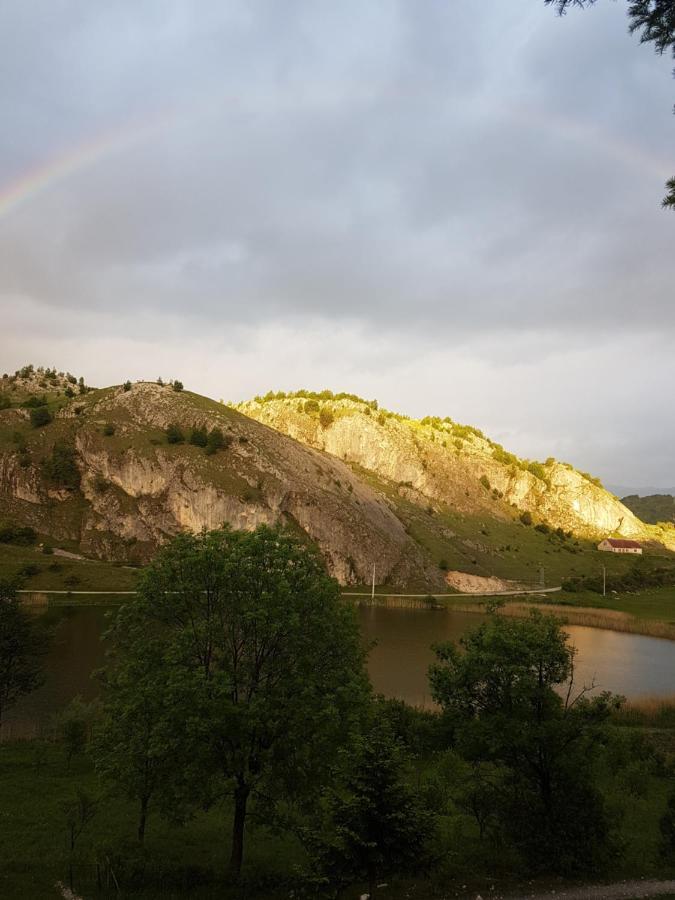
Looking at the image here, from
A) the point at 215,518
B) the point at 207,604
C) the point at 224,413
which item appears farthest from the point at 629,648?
the point at 224,413

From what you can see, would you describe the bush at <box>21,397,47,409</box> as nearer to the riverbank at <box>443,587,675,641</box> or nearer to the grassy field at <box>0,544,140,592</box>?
the grassy field at <box>0,544,140,592</box>

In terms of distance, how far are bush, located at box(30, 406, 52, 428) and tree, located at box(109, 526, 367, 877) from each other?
137m

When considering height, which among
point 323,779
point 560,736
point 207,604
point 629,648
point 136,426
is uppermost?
point 136,426

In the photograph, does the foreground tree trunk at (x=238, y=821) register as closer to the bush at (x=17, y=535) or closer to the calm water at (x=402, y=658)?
the calm water at (x=402, y=658)

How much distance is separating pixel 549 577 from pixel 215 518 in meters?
90.4

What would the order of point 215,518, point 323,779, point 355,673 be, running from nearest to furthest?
point 323,779 < point 355,673 < point 215,518

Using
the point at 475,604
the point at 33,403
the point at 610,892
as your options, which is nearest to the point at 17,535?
the point at 33,403

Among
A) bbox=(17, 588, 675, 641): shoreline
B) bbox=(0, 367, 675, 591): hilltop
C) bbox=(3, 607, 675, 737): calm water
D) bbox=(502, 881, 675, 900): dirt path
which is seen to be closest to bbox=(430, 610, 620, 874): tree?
bbox=(502, 881, 675, 900): dirt path

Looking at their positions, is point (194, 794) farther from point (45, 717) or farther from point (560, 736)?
point (45, 717)

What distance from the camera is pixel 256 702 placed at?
17125 millimetres

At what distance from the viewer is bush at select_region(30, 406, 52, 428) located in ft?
456

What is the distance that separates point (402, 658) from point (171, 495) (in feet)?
273

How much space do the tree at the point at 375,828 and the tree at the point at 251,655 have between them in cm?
291

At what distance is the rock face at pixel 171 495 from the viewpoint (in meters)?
124
